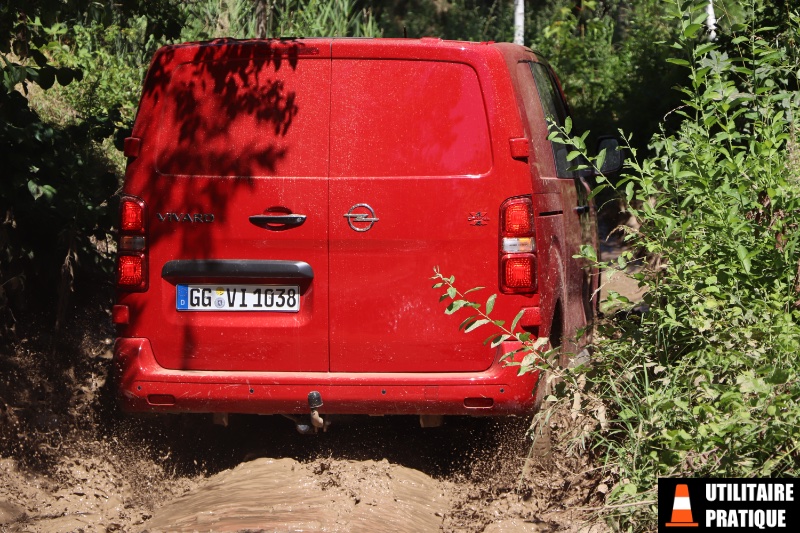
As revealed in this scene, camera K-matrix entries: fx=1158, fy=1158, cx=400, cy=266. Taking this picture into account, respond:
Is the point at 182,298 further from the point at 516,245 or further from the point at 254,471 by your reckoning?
the point at 516,245

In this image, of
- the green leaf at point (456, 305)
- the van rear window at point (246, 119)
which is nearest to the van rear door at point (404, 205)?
the van rear window at point (246, 119)

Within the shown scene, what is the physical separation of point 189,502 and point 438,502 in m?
1.15

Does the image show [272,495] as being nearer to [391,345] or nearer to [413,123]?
[391,345]

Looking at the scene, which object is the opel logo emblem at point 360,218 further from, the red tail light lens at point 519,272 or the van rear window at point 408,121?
the red tail light lens at point 519,272

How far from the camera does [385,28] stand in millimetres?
23672

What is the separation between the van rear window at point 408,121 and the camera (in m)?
5.15

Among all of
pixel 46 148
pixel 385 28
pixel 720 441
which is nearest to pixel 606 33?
pixel 385 28

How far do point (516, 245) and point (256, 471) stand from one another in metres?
1.68

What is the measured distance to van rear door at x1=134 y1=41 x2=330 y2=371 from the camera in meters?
5.21

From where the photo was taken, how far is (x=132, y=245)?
5.35 metres

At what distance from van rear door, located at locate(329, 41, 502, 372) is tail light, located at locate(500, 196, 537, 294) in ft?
0.15

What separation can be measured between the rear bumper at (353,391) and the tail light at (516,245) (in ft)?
0.98

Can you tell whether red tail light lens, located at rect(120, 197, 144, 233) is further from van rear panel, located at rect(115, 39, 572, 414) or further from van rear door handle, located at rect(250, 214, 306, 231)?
van rear door handle, located at rect(250, 214, 306, 231)

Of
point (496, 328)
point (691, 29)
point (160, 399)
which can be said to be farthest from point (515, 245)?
point (160, 399)
